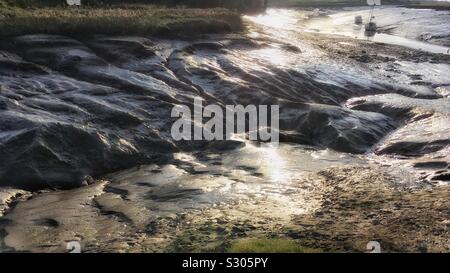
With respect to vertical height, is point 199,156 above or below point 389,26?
below

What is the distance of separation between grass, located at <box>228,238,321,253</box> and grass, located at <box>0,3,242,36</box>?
19110 millimetres

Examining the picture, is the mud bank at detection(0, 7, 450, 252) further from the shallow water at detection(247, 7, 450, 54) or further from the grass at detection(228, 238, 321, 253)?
the shallow water at detection(247, 7, 450, 54)

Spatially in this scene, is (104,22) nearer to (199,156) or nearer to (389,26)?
(199,156)

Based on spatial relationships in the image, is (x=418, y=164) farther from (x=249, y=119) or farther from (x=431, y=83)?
(x=431, y=83)

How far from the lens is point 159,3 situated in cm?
4919

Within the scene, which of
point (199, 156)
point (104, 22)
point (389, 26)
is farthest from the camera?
point (389, 26)

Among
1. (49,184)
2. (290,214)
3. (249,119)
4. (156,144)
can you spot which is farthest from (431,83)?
(49,184)

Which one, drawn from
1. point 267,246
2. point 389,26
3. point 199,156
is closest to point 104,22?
point 199,156

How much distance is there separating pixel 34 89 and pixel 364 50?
102 ft

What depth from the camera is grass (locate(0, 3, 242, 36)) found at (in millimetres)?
25594

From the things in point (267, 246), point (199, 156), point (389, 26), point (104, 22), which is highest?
point (104, 22)

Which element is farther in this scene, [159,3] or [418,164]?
[159,3]

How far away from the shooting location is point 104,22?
28750 millimetres

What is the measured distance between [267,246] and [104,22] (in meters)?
22.7
